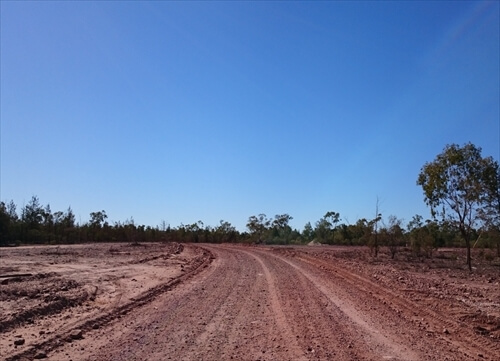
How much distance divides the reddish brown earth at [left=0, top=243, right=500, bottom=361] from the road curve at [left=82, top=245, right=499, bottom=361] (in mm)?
23

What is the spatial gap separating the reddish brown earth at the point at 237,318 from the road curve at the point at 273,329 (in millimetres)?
23

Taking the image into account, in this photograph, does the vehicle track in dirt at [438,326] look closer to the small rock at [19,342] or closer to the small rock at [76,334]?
the small rock at [76,334]

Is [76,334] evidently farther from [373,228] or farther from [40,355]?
[373,228]

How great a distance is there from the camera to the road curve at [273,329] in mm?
7684

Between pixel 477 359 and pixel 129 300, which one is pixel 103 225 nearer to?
pixel 129 300

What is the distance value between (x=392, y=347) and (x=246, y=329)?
→ 9.14ft

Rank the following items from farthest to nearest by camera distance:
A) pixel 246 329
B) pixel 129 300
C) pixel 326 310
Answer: pixel 129 300 < pixel 326 310 < pixel 246 329

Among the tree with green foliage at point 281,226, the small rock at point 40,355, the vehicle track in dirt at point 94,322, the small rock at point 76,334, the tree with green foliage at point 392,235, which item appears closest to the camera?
the small rock at point 40,355

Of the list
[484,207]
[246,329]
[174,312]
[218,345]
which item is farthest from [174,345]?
[484,207]

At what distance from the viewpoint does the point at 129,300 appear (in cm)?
1248

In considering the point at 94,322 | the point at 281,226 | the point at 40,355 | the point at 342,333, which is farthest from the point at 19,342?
the point at 281,226

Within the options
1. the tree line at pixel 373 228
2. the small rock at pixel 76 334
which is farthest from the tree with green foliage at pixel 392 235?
the small rock at pixel 76 334

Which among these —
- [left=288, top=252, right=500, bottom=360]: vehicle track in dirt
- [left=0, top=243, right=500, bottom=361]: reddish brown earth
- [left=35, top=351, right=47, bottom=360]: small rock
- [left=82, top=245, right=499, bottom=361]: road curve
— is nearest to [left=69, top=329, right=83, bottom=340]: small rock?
[left=0, top=243, right=500, bottom=361]: reddish brown earth

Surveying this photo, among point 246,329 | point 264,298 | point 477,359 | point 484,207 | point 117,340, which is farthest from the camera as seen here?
point 484,207
